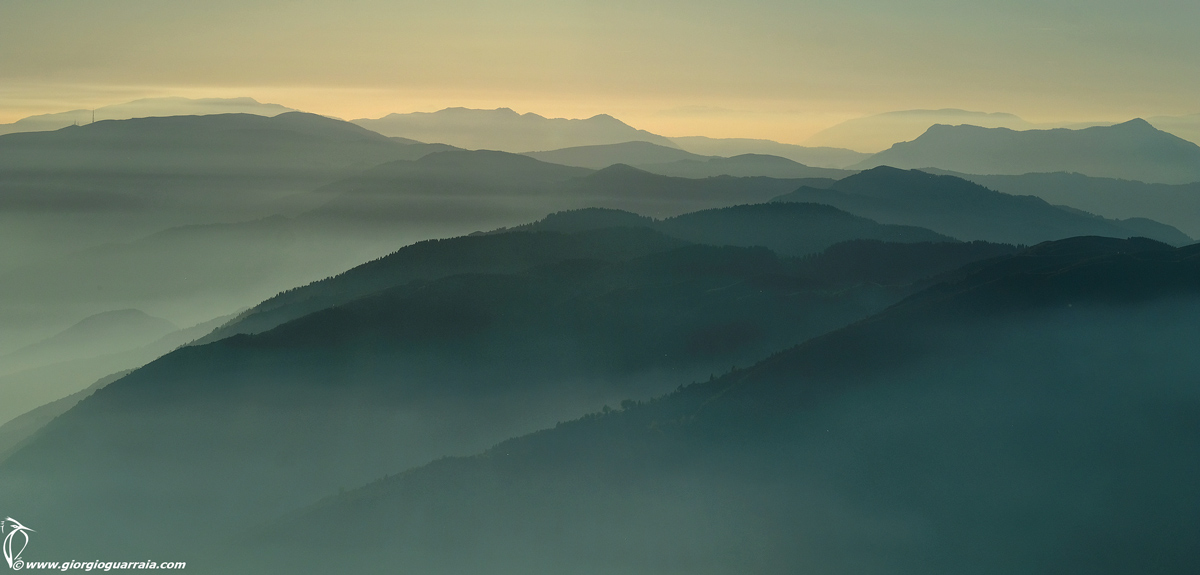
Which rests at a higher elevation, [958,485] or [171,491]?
[958,485]

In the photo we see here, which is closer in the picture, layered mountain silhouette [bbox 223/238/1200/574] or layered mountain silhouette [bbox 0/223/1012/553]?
layered mountain silhouette [bbox 223/238/1200/574]

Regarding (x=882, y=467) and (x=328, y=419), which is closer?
(x=882, y=467)

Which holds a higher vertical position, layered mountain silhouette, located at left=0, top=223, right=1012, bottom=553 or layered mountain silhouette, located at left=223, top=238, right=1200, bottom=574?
layered mountain silhouette, located at left=223, top=238, right=1200, bottom=574

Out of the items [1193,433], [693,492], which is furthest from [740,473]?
[1193,433]

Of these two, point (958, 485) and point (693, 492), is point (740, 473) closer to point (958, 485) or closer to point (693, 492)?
point (693, 492)

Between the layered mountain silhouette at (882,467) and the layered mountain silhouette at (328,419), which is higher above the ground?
the layered mountain silhouette at (882,467)

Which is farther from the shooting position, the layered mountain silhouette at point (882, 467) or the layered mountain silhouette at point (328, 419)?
the layered mountain silhouette at point (328, 419)

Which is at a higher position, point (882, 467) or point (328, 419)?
point (882, 467)

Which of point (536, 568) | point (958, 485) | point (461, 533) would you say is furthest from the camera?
point (461, 533)
